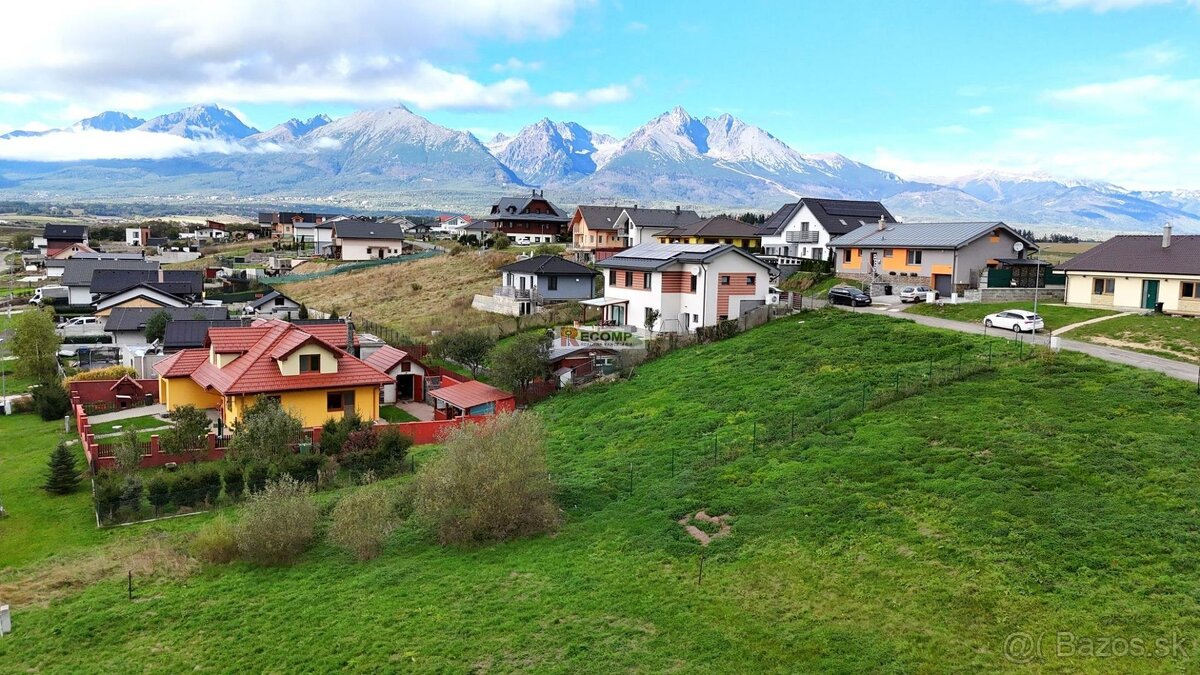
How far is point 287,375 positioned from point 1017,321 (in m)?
31.7

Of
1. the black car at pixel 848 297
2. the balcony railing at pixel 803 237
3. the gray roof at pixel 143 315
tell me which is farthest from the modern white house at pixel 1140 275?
the gray roof at pixel 143 315

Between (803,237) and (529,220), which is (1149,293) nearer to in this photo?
(803,237)

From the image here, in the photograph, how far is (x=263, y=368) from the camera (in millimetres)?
34062

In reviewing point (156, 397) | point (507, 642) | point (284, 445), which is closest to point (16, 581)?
point (284, 445)

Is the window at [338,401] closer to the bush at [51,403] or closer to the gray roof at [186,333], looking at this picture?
the bush at [51,403]

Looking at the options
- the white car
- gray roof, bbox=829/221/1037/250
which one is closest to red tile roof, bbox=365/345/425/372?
the white car

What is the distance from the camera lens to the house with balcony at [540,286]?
57.9m

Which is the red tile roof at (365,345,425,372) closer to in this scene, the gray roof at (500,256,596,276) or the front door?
the gray roof at (500,256,596,276)

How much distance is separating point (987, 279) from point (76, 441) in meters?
47.4

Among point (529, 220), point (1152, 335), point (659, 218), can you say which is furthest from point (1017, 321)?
point (529, 220)

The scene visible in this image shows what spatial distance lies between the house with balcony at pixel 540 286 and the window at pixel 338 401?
2304 centimetres

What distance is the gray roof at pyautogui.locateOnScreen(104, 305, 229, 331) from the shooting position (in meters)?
54.2

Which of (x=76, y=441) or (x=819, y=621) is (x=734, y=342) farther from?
(x=76, y=441)

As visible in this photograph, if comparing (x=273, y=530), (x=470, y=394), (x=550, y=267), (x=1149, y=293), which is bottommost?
(x=273, y=530)
